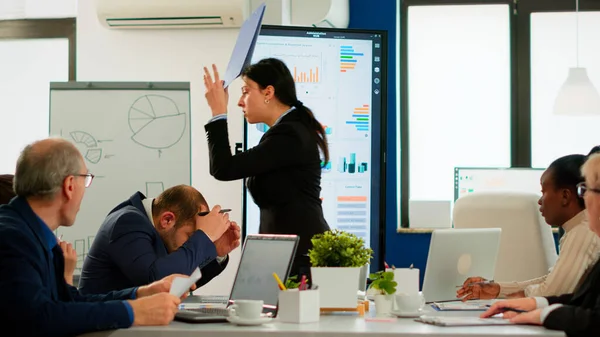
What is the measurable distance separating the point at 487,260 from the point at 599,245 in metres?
0.42

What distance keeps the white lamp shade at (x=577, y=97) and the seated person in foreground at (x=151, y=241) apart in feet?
11.3

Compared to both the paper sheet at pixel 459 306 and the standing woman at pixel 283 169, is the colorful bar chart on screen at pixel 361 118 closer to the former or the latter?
the standing woman at pixel 283 169

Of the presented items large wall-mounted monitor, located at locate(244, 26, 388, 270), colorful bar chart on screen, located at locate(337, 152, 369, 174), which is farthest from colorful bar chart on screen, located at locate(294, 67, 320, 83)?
colorful bar chart on screen, located at locate(337, 152, 369, 174)

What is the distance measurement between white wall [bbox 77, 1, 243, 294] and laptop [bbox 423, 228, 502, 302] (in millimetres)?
2888

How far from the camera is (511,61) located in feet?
20.6

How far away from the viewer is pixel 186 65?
5.75 metres

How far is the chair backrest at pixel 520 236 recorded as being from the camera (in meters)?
3.83

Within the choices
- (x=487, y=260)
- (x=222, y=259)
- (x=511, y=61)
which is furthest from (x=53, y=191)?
(x=511, y=61)

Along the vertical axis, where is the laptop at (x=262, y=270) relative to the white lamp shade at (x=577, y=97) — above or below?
below

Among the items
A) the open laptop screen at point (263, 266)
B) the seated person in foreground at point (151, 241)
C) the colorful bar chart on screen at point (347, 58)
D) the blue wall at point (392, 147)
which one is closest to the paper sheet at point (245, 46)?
the seated person in foreground at point (151, 241)

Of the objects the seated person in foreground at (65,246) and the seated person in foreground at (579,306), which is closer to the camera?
the seated person in foreground at (579,306)

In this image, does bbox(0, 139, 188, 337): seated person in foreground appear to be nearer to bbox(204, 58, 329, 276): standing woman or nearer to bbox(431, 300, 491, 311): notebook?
bbox(204, 58, 329, 276): standing woman

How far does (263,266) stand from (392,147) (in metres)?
3.76

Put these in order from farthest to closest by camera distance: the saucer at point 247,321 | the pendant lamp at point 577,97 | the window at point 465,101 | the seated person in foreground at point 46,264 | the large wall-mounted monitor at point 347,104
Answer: the window at point 465,101 → the pendant lamp at point 577,97 → the large wall-mounted monitor at point 347,104 → the saucer at point 247,321 → the seated person in foreground at point 46,264
